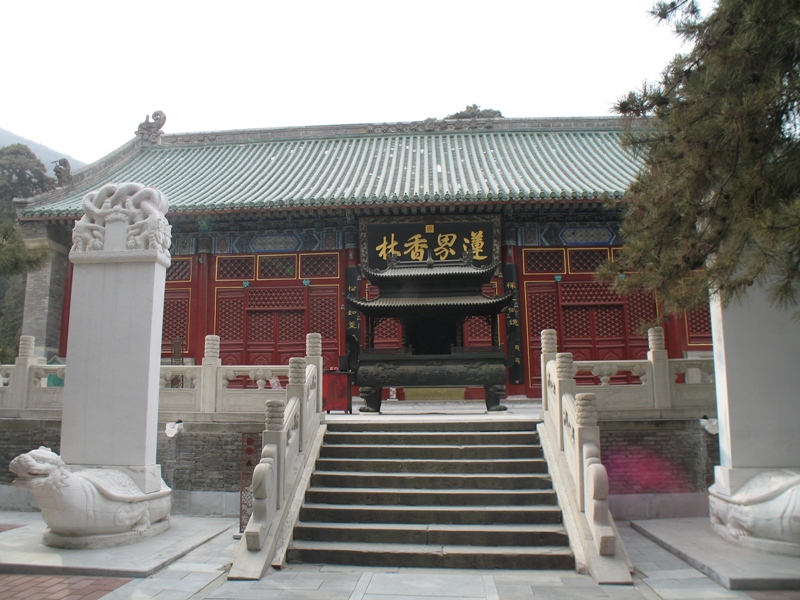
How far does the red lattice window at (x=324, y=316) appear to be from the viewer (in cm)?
1280

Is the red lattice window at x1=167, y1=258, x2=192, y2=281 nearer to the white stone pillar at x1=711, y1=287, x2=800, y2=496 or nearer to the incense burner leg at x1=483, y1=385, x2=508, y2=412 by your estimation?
the incense burner leg at x1=483, y1=385, x2=508, y2=412

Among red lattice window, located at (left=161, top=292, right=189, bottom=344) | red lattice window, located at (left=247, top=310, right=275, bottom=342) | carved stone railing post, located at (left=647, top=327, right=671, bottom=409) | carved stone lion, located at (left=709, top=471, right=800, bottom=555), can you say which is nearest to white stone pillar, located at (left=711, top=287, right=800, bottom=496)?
carved stone lion, located at (left=709, top=471, right=800, bottom=555)

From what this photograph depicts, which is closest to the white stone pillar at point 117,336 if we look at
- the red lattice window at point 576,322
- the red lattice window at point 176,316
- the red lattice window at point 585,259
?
the red lattice window at point 176,316

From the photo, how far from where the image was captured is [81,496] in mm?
5703

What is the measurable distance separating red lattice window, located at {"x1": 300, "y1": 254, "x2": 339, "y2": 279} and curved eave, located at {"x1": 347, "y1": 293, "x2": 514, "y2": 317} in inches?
144

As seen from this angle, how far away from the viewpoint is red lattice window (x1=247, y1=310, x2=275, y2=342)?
1293cm

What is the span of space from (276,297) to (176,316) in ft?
7.35

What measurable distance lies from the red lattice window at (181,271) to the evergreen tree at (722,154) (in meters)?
10.2

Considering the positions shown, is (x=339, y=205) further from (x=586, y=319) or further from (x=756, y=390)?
(x=756, y=390)

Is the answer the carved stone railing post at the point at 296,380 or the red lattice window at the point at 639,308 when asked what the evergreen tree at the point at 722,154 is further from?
the red lattice window at the point at 639,308

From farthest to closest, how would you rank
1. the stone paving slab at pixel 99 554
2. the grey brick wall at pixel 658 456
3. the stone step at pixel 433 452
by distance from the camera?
the grey brick wall at pixel 658 456 → the stone step at pixel 433 452 → the stone paving slab at pixel 99 554

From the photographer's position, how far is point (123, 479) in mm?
6168

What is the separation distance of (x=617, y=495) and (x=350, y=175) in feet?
32.5

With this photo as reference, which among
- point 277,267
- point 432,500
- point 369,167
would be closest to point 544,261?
point 369,167
